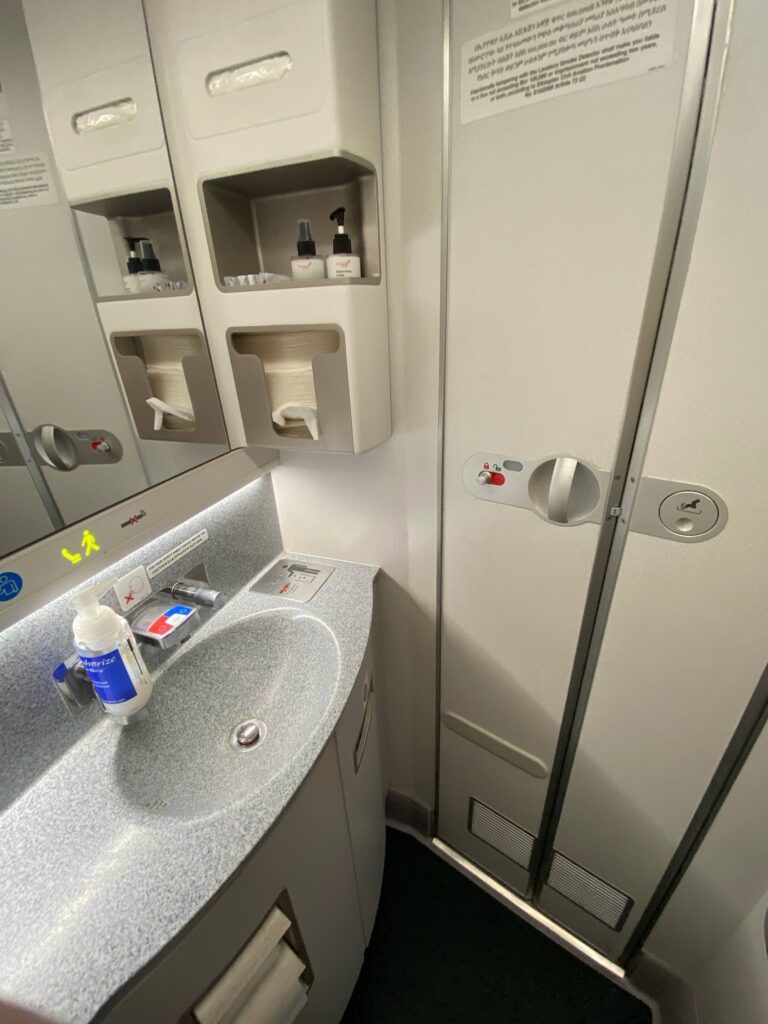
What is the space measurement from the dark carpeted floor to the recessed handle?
4.32 feet

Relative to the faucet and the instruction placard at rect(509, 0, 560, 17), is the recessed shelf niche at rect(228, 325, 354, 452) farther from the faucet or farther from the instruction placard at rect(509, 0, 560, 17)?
the instruction placard at rect(509, 0, 560, 17)

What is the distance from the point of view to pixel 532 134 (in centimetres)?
60

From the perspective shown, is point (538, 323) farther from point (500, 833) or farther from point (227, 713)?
point (500, 833)

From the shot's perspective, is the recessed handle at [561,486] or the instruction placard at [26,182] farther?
the recessed handle at [561,486]

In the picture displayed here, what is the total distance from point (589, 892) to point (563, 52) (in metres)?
1.74

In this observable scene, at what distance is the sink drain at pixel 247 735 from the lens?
2.73ft

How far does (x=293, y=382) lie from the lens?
32.2 inches

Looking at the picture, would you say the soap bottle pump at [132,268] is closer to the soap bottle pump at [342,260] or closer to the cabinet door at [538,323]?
the soap bottle pump at [342,260]

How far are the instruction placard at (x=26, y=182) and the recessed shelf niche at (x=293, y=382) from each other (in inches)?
13.2

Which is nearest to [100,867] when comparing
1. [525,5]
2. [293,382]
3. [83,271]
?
[293,382]

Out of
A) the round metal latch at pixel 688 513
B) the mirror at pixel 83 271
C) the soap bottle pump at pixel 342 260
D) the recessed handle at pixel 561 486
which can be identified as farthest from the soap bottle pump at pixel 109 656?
the round metal latch at pixel 688 513

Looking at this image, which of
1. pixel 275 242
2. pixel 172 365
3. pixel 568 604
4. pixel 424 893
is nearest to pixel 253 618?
pixel 172 365

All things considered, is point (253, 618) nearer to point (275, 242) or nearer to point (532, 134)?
point (275, 242)

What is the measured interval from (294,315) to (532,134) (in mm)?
444
